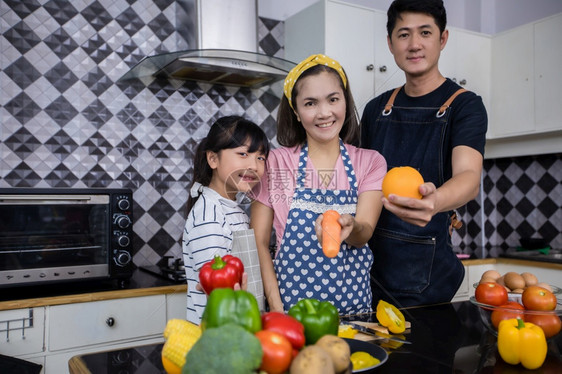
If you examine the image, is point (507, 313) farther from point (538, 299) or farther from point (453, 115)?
point (453, 115)

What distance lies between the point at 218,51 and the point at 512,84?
1.68 m

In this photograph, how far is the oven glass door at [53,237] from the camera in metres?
1.70

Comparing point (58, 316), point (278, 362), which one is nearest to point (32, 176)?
point (58, 316)

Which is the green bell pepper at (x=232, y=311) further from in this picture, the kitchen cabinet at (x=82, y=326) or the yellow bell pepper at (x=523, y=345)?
the kitchen cabinet at (x=82, y=326)

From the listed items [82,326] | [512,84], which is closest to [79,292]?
[82,326]

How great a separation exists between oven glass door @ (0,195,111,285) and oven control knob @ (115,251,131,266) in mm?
42

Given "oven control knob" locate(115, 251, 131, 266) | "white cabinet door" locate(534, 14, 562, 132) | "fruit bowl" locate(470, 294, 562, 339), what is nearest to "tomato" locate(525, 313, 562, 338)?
"fruit bowl" locate(470, 294, 562, 339)

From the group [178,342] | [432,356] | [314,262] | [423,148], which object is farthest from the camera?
[423,148]

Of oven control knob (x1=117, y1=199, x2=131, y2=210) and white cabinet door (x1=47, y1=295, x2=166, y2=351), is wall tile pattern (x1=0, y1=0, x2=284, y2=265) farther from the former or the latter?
white cabinet door (x1=47, y1=295, x2=166, y2=351)

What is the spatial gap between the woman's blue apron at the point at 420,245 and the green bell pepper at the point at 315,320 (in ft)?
2.82

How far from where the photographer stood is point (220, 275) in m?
0.76

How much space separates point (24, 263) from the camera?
1.71m

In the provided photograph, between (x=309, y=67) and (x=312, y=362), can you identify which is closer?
(x=312, y=362)

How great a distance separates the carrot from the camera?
0.93 metres
